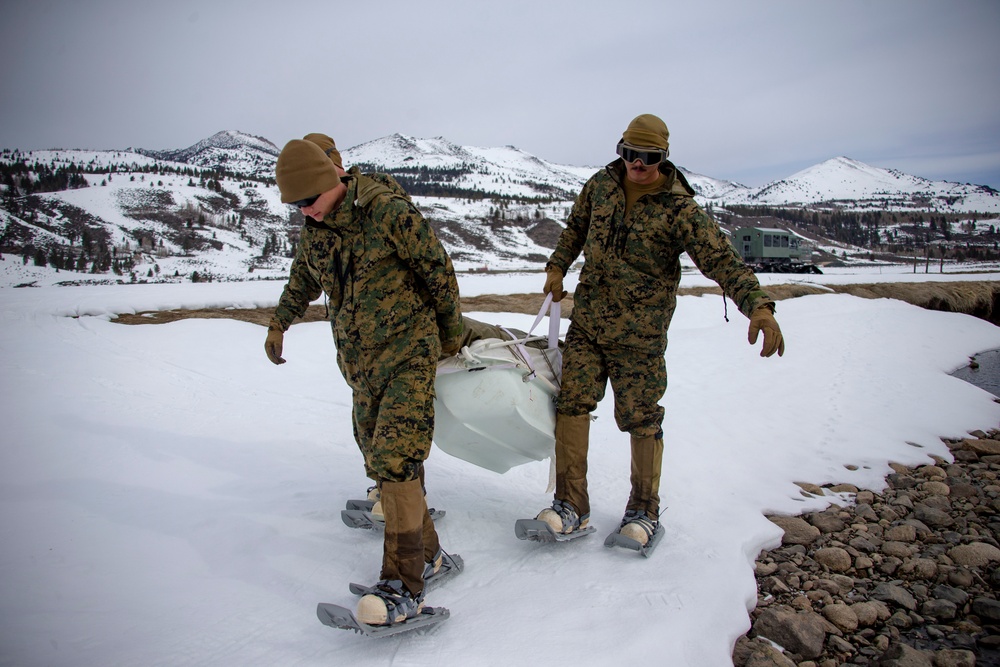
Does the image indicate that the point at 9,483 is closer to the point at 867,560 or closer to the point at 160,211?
the point at 867,560

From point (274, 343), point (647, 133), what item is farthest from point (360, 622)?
point (647, 133)

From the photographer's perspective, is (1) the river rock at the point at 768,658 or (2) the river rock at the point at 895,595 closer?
(1) the river rock at the point at 768,658

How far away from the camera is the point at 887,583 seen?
115 inches

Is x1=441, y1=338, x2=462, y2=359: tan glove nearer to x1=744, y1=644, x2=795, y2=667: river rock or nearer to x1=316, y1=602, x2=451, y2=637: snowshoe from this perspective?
x1=316, y1=602, x2=451, y2=637: snowshoe

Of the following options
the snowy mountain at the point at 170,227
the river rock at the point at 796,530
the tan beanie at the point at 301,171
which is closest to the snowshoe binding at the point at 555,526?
the river rock at the point at 796,530

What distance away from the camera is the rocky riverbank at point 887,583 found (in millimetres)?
2418

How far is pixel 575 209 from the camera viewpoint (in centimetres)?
336

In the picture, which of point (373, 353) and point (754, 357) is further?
point (754, 357)

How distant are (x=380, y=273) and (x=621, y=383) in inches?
57.1

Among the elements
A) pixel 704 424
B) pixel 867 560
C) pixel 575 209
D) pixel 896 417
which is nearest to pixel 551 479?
pixel 575 209

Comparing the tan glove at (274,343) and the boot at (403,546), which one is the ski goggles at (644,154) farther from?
the tan glove at (274,343)

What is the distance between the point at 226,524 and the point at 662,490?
8.82ft

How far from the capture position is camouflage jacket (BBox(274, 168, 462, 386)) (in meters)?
2.41

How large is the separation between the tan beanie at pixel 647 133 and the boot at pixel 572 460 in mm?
1439
